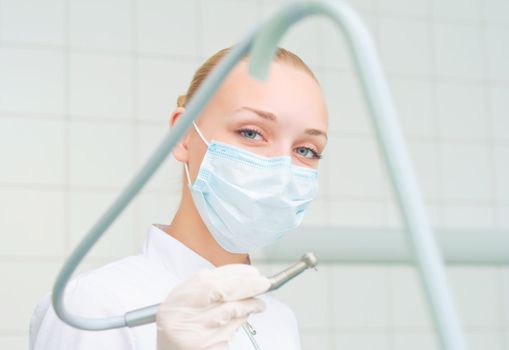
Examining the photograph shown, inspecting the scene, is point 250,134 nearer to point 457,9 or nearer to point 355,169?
point 355,169

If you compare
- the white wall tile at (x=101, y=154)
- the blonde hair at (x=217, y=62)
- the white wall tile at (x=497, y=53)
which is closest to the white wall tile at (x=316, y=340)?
the white wall tile at (x=101, y=154)

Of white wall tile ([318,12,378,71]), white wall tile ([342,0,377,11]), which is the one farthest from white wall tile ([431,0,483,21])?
white wall tile ([318,12,378,71])

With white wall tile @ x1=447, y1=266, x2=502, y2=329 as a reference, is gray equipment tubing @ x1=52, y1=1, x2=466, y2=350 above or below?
below

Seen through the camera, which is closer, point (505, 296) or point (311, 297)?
point (311, 297)

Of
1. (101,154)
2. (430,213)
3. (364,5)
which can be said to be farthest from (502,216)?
(101,154)

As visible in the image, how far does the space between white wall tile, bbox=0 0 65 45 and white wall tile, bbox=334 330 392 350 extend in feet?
4.06

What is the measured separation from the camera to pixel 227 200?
48.7 inches

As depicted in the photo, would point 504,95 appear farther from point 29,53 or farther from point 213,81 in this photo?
point 213,81

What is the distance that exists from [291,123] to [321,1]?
0.75m

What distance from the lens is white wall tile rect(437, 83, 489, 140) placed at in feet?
10.2

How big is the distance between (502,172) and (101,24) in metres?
1.45

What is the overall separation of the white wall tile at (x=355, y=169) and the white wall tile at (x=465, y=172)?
0.25 m

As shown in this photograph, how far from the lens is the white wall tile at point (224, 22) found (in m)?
2.85

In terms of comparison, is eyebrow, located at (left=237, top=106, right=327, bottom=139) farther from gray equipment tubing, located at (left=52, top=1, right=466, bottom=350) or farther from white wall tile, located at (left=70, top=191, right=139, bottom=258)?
white wall tile, located at (left=70, top=191, right=139, bottom=258)
